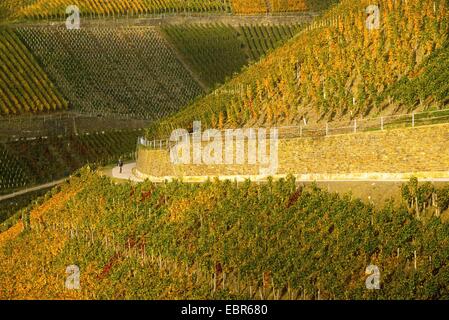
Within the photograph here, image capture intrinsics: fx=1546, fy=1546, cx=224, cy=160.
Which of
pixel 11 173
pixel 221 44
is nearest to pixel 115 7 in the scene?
pixel 221 44

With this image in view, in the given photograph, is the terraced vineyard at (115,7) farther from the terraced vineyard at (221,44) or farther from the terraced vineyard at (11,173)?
the terraced vineyard at (11,173)

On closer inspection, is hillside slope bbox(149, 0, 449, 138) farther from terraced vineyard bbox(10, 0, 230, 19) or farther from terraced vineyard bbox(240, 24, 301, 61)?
terraced vineyard bbox(240, 24, 301, 61)

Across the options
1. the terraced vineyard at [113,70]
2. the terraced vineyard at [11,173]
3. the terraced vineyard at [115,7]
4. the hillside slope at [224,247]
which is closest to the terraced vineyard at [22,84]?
the terraced vineyard at [113,70]

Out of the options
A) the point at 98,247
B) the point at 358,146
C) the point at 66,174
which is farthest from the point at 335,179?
the point at 66,174

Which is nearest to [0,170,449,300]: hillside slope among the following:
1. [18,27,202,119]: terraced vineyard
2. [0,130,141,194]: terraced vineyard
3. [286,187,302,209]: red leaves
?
[286,187,302,209]: red leaves

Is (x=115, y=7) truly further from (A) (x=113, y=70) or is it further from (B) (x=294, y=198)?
(B) (x=294, y=198)

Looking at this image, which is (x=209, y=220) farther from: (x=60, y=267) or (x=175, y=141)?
(x=175, y=141)
